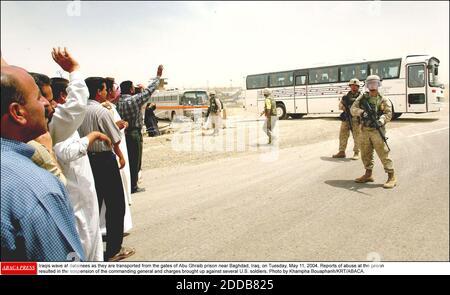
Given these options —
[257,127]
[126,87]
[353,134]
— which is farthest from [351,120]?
[257,127]

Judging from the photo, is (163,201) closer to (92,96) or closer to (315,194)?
(315,194)

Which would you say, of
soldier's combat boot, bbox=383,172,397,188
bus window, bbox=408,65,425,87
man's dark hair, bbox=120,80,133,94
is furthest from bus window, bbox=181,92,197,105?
bus window, bbox=408,65,425,87

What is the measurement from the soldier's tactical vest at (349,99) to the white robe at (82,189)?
1569 mm

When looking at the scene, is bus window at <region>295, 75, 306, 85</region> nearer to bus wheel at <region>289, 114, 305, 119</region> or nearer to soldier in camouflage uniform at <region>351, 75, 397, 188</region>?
bus wheel at <region>289, 114, 305, 119</region>

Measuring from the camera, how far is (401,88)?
1.77 m

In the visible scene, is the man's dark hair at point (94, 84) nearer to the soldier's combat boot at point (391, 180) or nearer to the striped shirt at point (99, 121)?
the striped shirt at point (99, 121)

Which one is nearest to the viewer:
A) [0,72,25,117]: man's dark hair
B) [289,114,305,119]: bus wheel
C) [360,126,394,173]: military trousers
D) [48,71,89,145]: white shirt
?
[0,72,25,117]: man's dark hair

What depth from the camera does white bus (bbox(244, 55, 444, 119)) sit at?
1.57 metres

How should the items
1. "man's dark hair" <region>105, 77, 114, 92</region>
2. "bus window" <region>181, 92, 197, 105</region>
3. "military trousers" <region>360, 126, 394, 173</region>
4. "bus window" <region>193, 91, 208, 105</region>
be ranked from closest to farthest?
"military trousers" <region>360, 126, 394, 173</region> < "bus window" <region>181, 92, 197, 105</region> < "bus window" <region>193, 91, 208, 105</region> < "man's dark hair" <region>105, 77, 114, 92</region>

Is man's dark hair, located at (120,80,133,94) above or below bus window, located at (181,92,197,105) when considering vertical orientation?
above

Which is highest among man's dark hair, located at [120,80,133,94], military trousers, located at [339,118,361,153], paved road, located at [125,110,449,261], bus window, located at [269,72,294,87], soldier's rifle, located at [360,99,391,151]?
bus window, located at [269,72,294,87]

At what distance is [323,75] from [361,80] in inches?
42.7
